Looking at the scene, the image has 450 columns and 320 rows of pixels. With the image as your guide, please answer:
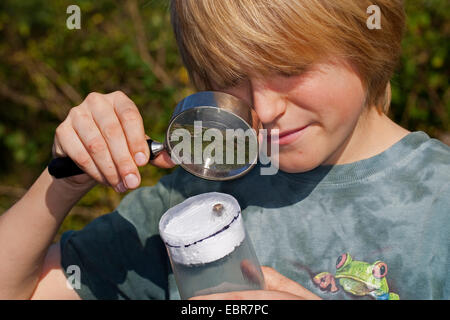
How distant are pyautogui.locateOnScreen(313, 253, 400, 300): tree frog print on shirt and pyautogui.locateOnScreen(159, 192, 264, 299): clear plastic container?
1.03ft

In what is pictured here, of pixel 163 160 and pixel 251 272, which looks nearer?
pixel 251 272

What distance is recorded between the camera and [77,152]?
1424 mm

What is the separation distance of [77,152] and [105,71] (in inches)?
86.3

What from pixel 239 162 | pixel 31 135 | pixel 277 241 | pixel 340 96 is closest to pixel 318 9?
pixel 340 96

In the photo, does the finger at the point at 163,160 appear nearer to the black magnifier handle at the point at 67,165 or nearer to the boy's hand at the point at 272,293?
the black magnifier handle at the point at 67,165

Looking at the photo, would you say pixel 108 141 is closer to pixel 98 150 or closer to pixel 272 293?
pixel 98 150

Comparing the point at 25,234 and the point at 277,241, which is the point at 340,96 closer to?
the point at 277,241

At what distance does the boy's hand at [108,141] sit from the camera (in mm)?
1382

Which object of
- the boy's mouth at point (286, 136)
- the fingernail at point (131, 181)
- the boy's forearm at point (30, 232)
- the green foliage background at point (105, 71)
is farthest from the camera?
the green foliage background at point (105, 71)

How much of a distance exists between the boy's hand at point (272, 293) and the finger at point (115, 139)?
1.18 feet

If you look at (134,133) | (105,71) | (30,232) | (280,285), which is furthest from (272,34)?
(105,71)

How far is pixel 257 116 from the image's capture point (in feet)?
4.60

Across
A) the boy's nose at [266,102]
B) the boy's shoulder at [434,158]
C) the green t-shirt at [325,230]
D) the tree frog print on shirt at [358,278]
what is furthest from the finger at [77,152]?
the boy's shoulder at [434,158]

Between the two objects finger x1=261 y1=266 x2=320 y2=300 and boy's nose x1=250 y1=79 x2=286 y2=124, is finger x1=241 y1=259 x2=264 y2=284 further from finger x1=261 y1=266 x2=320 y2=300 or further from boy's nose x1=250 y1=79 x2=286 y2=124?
boy's nose x1=250 y1=79 x2=286 y2=124
